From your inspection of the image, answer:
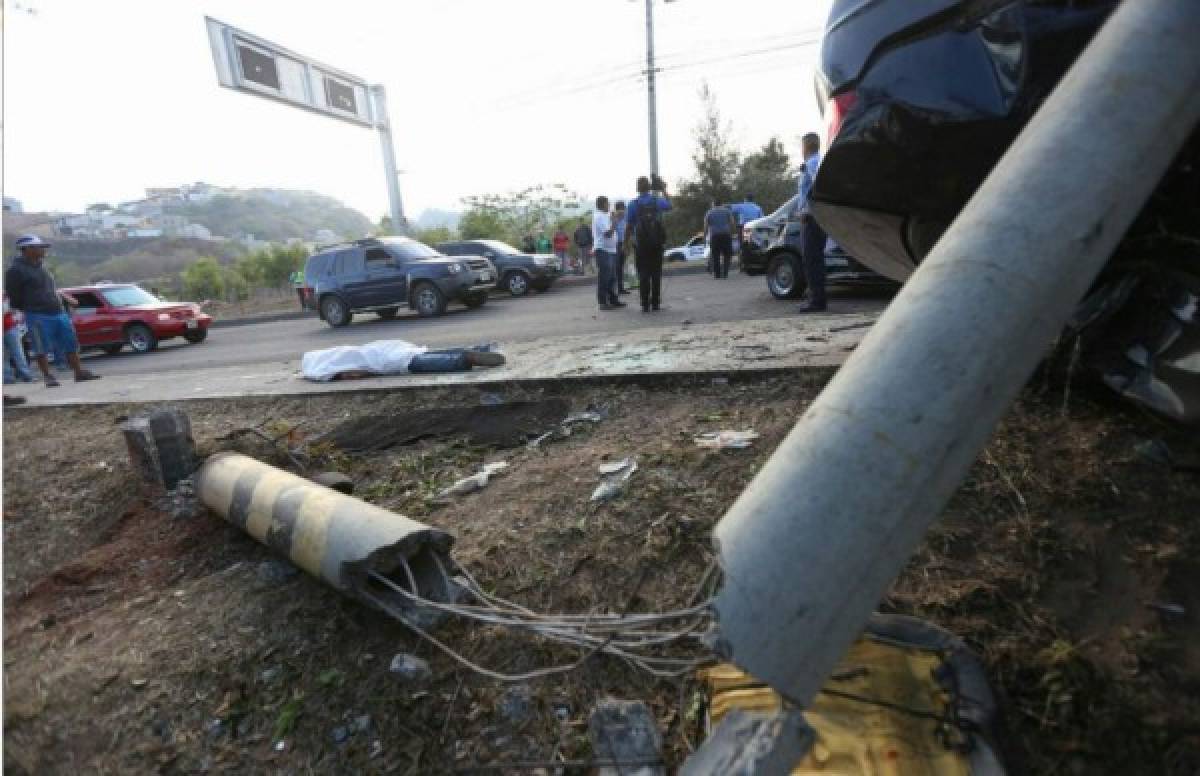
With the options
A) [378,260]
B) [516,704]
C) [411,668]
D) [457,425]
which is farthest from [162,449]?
[378,260]

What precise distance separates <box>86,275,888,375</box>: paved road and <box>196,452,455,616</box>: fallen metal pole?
4947mm

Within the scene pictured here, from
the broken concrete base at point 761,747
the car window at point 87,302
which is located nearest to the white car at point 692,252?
the car window at point 87,302

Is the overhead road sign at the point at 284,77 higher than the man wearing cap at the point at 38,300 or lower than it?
higher

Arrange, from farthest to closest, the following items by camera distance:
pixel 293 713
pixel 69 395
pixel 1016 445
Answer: pixel 69 395, pixel 1016 445, pixel 293 713

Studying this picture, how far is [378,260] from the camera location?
45.2 feet

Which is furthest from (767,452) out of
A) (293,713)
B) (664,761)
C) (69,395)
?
(69,395)

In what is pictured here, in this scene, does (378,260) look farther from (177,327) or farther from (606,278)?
(606,278)

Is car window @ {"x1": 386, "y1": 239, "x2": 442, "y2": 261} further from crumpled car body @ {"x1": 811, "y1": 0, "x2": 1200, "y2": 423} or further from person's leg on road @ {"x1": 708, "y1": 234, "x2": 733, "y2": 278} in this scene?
crumpled car body @ {"x1": 811, "y1": 0, "x2": 1200, "y2": 423}

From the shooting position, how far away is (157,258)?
80.9 meters

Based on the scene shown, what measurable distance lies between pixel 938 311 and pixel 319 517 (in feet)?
7.29

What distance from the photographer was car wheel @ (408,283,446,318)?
13.3 meters

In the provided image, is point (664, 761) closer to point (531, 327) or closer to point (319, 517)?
point (319, 517)

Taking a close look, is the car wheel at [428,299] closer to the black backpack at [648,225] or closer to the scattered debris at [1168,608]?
the black backpack at [648,225]

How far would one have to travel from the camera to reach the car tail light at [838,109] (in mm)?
2396
